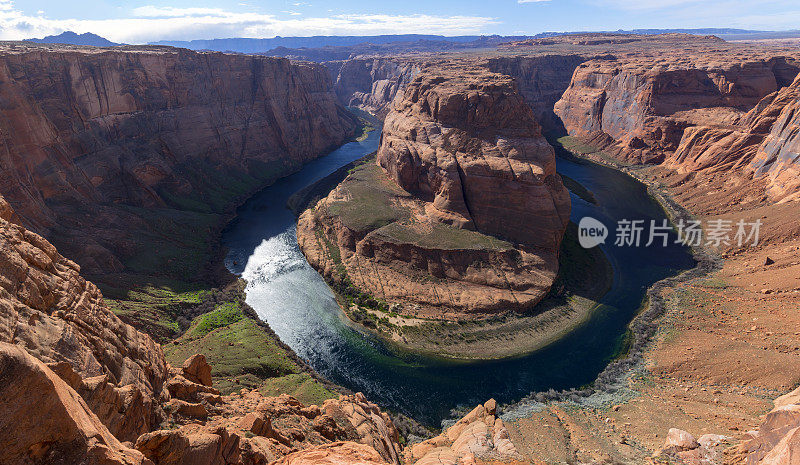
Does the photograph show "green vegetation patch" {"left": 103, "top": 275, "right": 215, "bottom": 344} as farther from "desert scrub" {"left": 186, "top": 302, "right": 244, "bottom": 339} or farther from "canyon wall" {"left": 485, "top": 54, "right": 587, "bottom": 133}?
"canyon wall" {"left": 485, "top": 54, "right": 587, "bottom": 133}

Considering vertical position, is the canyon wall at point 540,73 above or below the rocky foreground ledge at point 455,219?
above

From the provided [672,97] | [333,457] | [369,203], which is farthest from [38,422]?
[672,97]

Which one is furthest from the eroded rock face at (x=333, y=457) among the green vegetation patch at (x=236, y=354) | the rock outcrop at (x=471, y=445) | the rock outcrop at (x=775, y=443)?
the green vegetation patch at (x=236, y=354)

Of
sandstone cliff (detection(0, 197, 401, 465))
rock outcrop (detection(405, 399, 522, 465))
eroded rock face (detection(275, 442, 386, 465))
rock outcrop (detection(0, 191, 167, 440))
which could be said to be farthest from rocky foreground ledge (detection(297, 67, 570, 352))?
→ rock outcrop (detection(0, 191, 167, 440))

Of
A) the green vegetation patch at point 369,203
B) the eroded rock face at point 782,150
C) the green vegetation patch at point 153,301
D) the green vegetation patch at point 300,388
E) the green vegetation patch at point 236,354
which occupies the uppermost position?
the eroded rock face at point 782,150

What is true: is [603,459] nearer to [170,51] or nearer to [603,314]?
[603,314]

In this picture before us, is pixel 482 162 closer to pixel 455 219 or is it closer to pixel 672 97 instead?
pixel 455 219

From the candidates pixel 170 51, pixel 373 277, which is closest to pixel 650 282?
pixel 373 277

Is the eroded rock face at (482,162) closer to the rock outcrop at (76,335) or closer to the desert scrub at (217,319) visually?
the desert scrub at (217,319)

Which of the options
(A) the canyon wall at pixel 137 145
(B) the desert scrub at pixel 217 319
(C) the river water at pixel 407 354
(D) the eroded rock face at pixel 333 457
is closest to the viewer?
(D) the eroded rock face at pixel 333 457
